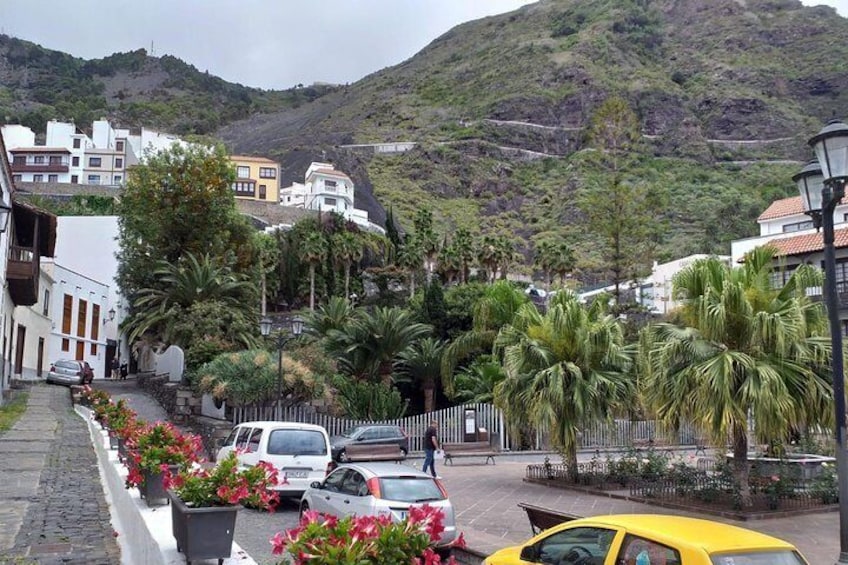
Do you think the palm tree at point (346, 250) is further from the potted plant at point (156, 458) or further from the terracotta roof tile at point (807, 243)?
the potted plant at point (156, 458)

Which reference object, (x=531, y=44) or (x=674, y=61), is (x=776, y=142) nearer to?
(x=674, y=61)

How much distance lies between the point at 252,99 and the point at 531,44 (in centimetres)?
6803

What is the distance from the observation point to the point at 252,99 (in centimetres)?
18575

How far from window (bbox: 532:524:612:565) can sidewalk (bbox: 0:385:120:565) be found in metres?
4.52

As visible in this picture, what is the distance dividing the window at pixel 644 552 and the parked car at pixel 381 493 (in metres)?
4.24

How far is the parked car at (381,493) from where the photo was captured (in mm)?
10102

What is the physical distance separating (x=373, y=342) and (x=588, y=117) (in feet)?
389

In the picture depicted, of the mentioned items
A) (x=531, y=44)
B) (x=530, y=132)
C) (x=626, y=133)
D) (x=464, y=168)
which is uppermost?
(x=531, y=44)

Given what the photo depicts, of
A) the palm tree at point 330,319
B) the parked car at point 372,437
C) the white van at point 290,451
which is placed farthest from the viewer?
the palm tree at point 330,319

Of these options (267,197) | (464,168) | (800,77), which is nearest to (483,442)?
(267,197)

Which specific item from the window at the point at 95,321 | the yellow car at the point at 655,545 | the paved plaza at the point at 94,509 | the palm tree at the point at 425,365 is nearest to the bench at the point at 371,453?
the paved plaza at the point at 94,509

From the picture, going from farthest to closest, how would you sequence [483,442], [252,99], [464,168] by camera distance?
[252,99]
[464,168]
[483,442]

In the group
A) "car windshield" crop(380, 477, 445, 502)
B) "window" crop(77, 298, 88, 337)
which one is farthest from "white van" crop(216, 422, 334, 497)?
"window" crop(77, 298, 88, 337)

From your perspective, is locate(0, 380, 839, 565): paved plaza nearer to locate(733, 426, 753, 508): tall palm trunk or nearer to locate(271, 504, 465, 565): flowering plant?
locate(733, 426, 753, 508): tall palm trunk
